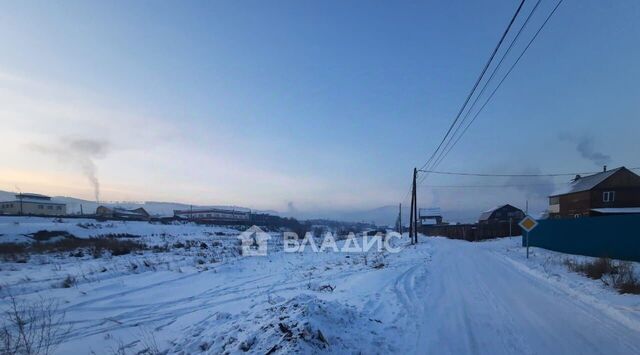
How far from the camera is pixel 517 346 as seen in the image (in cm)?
583

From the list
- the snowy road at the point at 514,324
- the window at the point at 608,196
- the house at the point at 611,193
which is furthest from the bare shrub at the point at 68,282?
the window at the point at 608,196

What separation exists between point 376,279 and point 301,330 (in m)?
7.40

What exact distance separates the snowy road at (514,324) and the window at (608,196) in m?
39.6

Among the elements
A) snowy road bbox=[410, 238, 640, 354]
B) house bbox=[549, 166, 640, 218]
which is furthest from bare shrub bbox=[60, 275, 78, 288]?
house bbox=[549, 166, 640, 218]

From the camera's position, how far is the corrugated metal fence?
17.7 metres

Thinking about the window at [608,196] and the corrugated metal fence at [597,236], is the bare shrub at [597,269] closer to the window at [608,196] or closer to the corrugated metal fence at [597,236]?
the corrugated metal fence at [597,236]

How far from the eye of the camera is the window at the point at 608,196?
138ft


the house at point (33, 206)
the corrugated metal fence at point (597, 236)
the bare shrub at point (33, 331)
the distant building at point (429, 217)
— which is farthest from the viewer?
the distant building at point (429, 217)

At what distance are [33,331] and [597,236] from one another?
23.8 metres

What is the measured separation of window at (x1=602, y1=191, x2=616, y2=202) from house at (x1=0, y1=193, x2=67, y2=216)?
3793 inches

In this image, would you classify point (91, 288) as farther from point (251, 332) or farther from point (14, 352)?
point (251, 332)

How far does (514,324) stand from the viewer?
7.05m

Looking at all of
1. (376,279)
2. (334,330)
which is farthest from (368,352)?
(376,279)

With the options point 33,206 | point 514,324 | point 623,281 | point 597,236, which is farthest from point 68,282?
point 33,206
